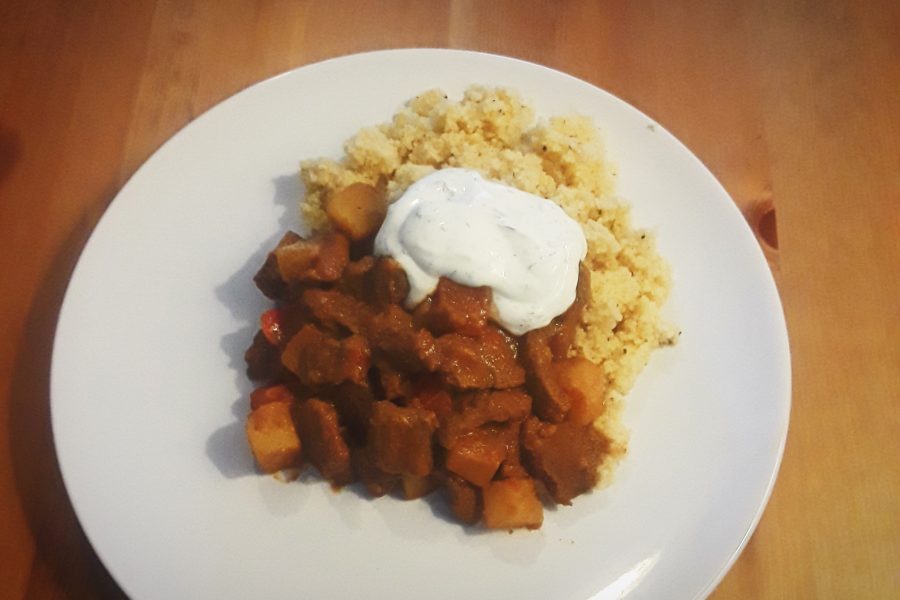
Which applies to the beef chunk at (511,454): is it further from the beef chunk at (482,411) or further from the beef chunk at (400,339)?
the beef chunk at (400,339)

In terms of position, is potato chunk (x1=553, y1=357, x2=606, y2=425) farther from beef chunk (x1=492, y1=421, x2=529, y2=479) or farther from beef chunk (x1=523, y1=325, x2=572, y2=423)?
beef chunk (x1=492, y1=421, x2=529, y2=479)

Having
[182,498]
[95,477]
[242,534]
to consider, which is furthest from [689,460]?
[95,477]

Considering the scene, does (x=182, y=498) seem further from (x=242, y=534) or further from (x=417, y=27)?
(x=417, y=27)

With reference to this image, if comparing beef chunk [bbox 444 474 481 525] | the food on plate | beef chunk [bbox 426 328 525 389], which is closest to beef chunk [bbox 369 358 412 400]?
the food on plate

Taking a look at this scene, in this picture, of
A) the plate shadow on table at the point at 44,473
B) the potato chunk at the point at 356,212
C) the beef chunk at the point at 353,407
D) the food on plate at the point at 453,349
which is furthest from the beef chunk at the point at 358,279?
the plate shadow on table at the point at 44,473

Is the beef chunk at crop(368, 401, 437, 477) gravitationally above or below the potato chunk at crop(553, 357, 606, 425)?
below

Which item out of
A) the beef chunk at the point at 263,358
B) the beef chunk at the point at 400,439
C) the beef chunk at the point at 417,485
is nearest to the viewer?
the beef chunk at the point at 400,439

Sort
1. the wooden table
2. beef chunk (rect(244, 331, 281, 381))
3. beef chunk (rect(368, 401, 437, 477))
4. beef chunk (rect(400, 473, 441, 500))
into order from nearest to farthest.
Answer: beef chunk (rect(368, 401, 437, 477))
beef chunk (rect(400, 473, 441, 500))
beef chunk (rect(244, 331, 281, 381))
the wooden table
